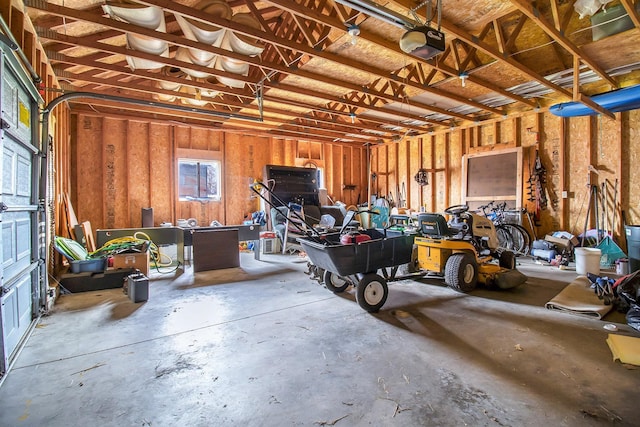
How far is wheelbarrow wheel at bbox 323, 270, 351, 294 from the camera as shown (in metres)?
3.74

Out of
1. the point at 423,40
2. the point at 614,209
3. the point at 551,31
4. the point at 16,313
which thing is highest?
the point at 551,31

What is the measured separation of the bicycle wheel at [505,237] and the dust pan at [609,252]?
1.46 meters

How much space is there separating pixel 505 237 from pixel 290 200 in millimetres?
5120

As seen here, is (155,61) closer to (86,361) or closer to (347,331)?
(86,361)

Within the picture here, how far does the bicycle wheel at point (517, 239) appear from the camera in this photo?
6.27 m

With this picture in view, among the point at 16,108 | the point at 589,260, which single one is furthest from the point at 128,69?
the point at 589,260

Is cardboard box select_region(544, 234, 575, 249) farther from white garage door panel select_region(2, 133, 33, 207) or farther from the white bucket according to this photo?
white garage door panel select_region(2, 133, 33, 207)

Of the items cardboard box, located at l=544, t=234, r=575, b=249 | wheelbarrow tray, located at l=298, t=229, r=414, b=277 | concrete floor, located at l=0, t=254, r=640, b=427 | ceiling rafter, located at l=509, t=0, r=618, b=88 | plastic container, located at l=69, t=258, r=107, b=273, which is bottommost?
concrete floor, located at l=0, t=254, r=640, b=427

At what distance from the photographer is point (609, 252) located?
512cm

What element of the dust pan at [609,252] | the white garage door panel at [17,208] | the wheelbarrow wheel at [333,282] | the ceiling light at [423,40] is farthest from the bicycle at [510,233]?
the white garage door panel at [17,208]

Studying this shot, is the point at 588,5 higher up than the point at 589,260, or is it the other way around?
the point at 588,5

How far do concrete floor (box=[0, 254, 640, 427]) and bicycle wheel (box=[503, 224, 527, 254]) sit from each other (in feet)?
10.8

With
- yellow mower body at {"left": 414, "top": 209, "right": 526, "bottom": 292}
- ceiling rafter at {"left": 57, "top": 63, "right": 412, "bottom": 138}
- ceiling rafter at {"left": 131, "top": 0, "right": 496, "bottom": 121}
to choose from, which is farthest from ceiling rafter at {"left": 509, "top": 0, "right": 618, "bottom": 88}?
ceiling rafter at {"left": 57, "top": 63, "right": 412, "bottom": 138}

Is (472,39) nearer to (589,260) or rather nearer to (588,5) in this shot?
(588,5)
